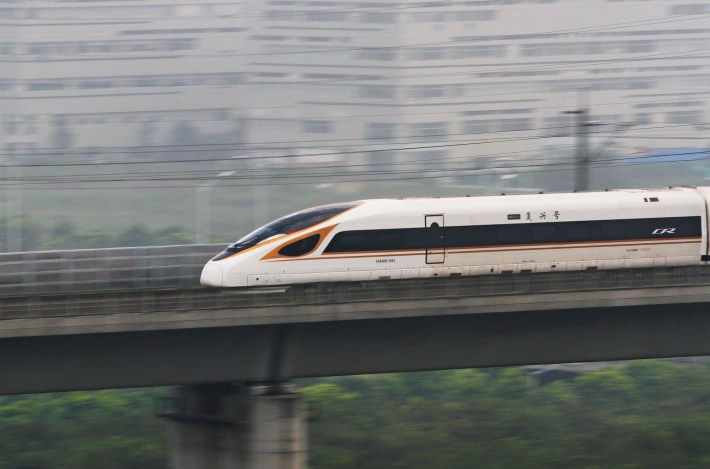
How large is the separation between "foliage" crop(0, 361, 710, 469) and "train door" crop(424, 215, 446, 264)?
702 cm

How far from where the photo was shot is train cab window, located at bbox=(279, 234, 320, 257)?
22.0m

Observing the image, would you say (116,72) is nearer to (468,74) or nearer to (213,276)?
(468,74)

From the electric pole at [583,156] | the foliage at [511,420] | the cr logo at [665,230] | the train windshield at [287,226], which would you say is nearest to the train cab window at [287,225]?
the train windshield at [287,226]

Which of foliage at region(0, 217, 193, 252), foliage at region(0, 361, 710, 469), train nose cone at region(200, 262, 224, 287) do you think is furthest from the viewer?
foliage at region(0, 217, 193, 252)

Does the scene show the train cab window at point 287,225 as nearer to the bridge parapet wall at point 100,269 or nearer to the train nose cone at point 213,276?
the train nose cone at point 213,276

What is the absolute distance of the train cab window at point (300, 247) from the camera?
22.0 metres

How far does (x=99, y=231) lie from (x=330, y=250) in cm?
5464

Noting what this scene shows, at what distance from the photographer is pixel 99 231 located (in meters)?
73.2

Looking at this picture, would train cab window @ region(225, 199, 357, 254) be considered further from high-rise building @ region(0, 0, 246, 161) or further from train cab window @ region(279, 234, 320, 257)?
high-rise building @ region(0, 0, 246, 161)

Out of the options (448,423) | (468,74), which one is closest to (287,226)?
(448,423)

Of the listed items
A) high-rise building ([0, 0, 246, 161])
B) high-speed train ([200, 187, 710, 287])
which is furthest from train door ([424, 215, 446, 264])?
high-rise building ([0, 0, 246, 161])

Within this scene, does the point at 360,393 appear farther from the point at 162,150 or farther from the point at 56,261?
the point at 162,150

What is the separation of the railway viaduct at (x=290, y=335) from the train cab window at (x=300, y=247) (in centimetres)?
146

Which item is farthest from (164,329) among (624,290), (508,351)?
(624,290)
